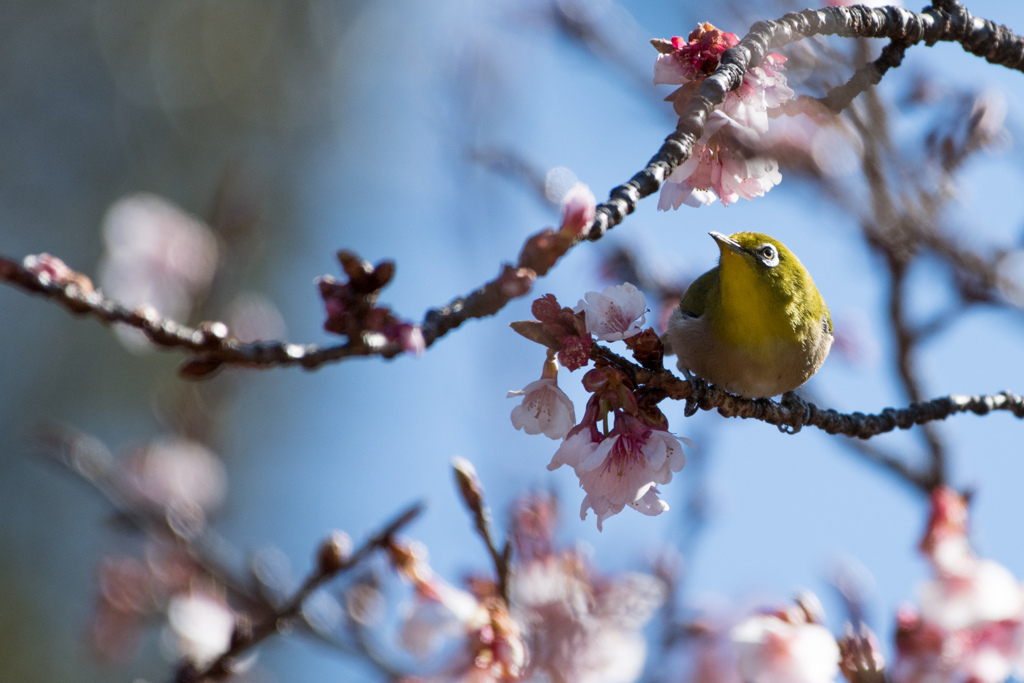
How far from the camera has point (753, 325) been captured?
2.45 m

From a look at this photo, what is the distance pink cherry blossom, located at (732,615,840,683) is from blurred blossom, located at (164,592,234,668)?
1.87 meters

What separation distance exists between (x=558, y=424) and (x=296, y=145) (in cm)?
1408

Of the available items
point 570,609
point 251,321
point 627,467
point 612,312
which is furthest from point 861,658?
point 251,321

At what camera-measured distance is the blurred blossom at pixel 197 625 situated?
3018 mm

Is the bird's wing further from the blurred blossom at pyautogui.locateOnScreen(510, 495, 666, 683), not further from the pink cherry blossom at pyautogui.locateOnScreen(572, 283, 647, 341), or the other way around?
the pink cherry blossom at pyautogui.locateOnScreen(572, 283, 647, 341)

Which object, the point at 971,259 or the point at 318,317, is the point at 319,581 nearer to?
the point at 971,259

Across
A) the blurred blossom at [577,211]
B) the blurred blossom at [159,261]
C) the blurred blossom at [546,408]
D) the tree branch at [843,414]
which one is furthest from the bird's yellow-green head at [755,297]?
the blurred blossom at [159,261]

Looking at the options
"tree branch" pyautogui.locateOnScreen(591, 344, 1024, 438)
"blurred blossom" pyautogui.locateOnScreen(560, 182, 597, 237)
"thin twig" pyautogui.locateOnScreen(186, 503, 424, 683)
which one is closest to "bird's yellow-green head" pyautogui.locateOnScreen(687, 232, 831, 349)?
"tree branch" pyautogui.locateOnScreen(591, 344, 1024, 438)

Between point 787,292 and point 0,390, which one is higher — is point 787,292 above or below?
below

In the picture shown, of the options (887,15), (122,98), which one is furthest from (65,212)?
(887,15)

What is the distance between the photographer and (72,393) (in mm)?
11812

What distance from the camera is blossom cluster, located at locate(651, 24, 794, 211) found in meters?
1.61

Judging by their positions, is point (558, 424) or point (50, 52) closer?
point (558, 424)

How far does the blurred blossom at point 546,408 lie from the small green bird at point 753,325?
36.9 inches
